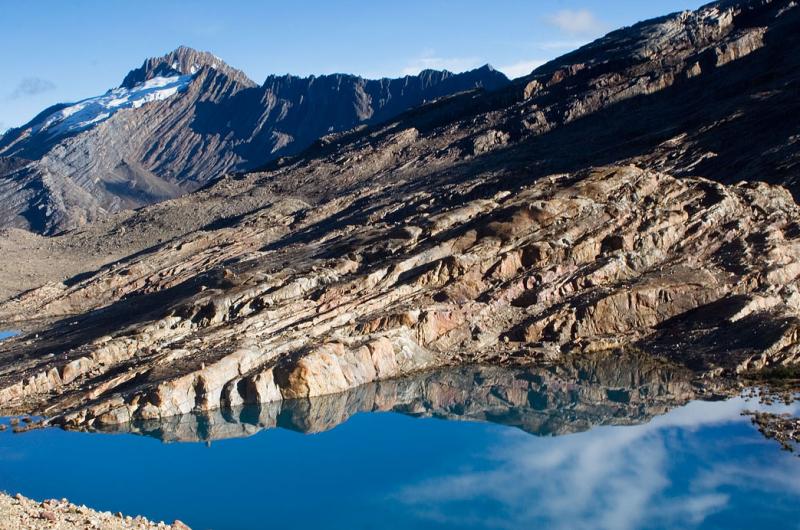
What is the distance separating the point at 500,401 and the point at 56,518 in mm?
19616

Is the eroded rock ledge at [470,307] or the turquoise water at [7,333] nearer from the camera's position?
the eroded rock ledge at [470,307]

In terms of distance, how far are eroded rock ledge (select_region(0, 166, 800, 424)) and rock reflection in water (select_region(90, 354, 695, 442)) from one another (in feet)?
2.73

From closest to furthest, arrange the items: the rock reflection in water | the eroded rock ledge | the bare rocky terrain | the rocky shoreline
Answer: the rocky shoreline
the rock reflection in water
the eroded rock ledge
the bare rocky terrain

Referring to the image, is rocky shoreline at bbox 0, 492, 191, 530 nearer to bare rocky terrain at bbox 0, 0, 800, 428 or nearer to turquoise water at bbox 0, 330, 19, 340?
bare rocky terrain at bbox 0, 0, 800, 428

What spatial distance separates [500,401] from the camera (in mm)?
34531

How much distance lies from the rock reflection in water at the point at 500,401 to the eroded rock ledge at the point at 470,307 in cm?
83

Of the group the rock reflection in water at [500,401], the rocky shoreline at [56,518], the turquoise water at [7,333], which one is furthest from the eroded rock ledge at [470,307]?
→ the rocky shoreline at [56,518]

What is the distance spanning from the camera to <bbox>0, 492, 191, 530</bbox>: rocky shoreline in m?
18.0

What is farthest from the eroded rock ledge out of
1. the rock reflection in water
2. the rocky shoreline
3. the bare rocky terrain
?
the rocky shoreline

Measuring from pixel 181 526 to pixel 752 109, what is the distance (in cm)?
5990

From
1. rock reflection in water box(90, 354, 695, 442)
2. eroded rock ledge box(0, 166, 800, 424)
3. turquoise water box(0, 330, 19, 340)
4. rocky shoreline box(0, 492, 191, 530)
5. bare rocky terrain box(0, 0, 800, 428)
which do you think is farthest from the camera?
turquoise water box(0, 330, 19, 340)

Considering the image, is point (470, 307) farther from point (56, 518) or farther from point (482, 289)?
point (56, 518)

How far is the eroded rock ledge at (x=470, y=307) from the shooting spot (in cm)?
3519

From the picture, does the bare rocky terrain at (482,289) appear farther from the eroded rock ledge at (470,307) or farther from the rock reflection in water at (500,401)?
the rock reflection in water at (500,401)
